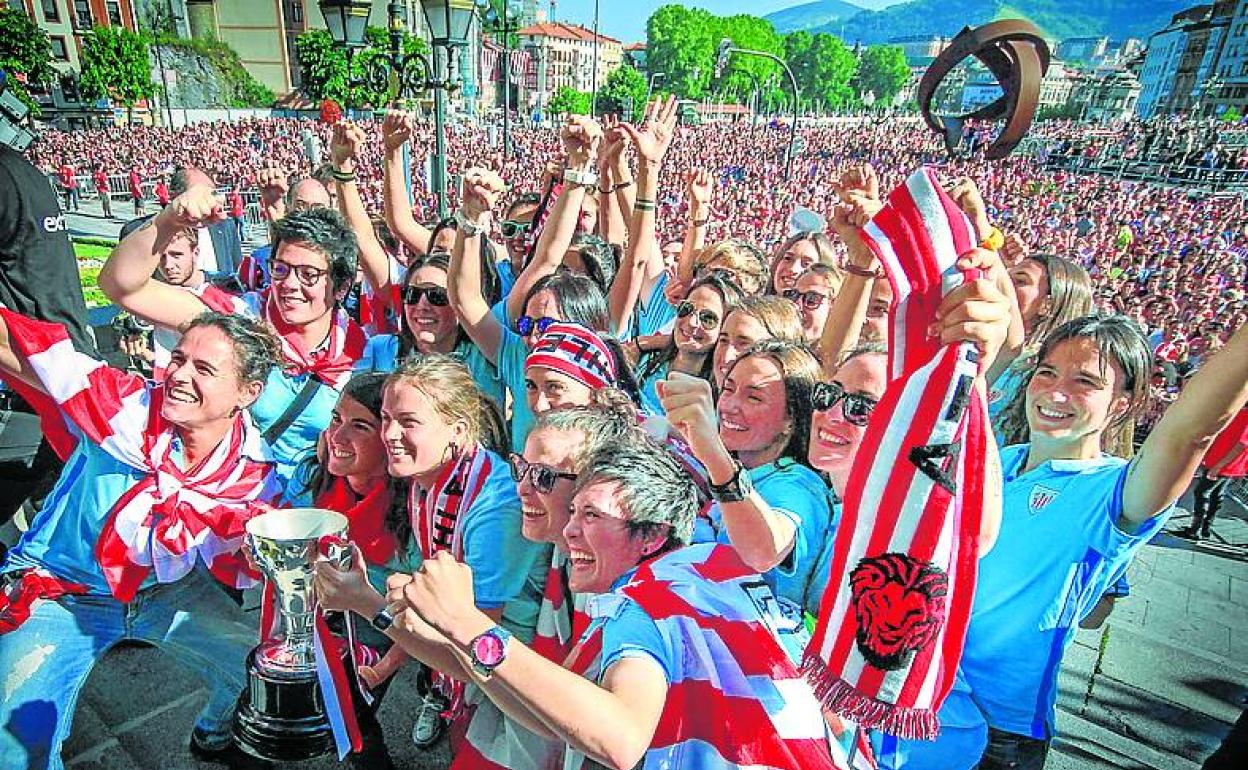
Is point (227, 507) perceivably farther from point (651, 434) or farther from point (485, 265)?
point (485, 265)

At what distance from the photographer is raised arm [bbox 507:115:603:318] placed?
3.50m

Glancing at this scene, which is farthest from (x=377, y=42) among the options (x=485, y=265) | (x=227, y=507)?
(x=227, y=507)

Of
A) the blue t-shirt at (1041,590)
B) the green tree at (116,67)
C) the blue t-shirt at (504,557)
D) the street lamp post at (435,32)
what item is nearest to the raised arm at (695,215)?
the street lamp post at (435,32)

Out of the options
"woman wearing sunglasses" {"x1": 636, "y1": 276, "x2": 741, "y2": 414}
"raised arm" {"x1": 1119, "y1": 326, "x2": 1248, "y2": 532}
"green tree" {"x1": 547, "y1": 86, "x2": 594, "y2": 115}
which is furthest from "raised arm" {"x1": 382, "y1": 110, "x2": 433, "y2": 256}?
"green tree" {"x1": 547, "y1": 86, "x2": 594, "y2": 115}

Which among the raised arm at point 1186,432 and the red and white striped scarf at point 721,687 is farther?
the raised arm at point 1186,432

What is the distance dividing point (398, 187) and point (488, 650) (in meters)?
3.71

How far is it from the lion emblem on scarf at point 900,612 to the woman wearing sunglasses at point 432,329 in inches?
92.5

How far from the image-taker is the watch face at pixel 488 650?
1.35 m

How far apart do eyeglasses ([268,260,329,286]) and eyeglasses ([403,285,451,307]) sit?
1.41 feet

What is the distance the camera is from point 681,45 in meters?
95.4

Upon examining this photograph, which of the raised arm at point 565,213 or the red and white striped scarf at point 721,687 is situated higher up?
the raised arm at point 565,213

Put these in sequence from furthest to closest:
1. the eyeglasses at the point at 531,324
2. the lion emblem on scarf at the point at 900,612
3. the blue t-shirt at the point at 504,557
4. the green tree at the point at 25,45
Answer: the green tree at the point at 25,45, the eyeglasses at the point at 531,324, the blue t-shirt at the point at 504,557, the lion emblem on scarf at the point at 900,612

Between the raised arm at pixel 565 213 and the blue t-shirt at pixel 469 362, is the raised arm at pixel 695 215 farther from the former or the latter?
the blue t-shirt at pixel 469 362

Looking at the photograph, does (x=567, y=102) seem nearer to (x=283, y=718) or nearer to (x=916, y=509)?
Result: (x=283, y=718)
